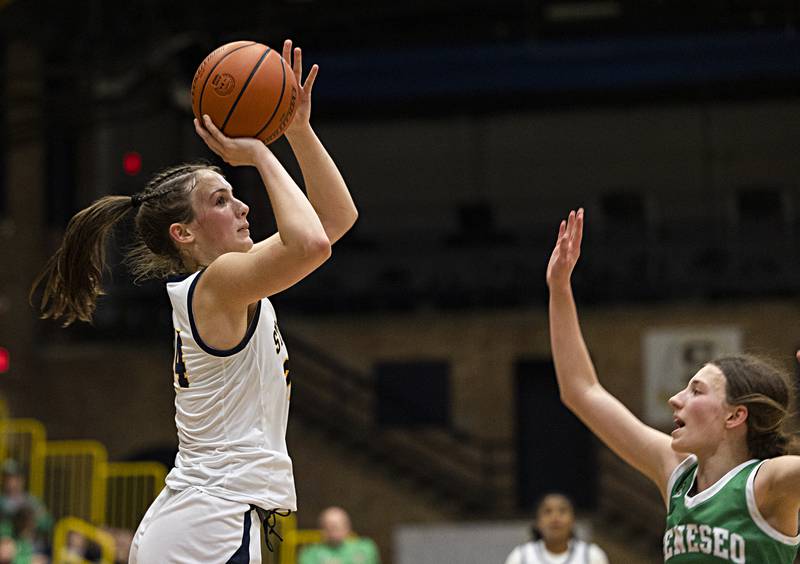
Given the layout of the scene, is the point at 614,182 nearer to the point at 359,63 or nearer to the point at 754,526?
the point at 359,63

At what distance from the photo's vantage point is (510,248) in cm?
1636

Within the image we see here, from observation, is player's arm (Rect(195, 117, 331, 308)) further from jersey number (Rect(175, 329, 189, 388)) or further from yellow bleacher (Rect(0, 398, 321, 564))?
yellow bleacher (Rect(0, 398, 321, 564))

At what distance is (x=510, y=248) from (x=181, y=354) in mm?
13189

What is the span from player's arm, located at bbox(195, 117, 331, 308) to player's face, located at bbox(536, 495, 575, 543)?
4712mm

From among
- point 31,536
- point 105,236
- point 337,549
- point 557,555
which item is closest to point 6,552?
point 31,536

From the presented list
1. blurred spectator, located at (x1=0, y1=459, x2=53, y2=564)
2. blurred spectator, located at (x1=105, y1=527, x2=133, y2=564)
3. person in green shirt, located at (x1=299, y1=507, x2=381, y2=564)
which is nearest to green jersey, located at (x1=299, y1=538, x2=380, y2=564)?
person in green shirt, located at (x1=299, y1=507, x2=381, y2=564)

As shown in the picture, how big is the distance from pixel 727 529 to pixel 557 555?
15.1 ft

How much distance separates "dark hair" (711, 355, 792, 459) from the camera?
3.14 meters

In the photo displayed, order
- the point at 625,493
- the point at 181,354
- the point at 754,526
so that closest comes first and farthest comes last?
the point at 754,526 < the point at 181,354 < the point at 625,493

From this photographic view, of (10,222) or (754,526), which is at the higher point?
(10,222)

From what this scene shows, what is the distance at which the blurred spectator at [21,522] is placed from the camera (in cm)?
1066

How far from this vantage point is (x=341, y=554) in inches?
419

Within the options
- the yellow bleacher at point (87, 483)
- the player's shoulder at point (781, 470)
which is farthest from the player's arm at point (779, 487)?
the yellow bleacher at point (87, 483)

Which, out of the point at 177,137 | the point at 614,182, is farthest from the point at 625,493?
the point at 177,137
